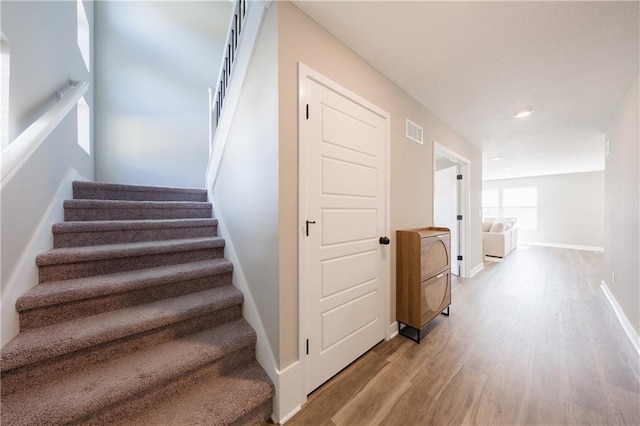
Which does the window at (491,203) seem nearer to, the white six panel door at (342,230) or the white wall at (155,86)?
the white six panel door at (342,230)

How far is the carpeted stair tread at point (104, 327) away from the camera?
40.4 inches

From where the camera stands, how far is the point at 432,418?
1.33m

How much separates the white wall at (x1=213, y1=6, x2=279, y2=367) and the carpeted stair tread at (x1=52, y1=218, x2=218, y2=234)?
1.41 ft

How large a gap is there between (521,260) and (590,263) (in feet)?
4.15

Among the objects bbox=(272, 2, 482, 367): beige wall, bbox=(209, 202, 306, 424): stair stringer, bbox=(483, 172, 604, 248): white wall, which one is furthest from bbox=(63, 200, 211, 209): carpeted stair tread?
bbox=(483, 172, 604, 248): white wall

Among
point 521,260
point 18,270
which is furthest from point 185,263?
point 521,260

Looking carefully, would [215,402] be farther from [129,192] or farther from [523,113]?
[523,113]

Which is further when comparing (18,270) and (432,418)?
(432,418)

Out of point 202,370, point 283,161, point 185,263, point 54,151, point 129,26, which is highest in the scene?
point 129,26

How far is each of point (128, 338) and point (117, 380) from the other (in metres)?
0.23

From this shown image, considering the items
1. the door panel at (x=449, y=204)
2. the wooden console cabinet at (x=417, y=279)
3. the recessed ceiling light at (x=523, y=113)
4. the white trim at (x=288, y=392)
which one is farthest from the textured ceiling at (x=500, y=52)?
the white trim at (x=288, y=392)

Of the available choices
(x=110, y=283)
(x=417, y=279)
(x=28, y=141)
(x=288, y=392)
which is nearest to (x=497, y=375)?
(x=417, y=279)

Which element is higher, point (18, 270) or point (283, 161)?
point (283, 161)

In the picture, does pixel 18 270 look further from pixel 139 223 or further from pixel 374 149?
pixel 374 149
